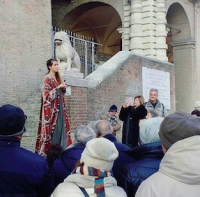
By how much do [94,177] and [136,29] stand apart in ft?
Result: 48.4

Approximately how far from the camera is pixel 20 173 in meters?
2.88

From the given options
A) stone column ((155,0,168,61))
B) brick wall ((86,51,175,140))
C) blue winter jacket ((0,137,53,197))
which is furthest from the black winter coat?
stone column ((155,0,168,61))

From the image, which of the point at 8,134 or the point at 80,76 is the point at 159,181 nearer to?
the point at 8,134

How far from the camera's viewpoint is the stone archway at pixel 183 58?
20.7 m

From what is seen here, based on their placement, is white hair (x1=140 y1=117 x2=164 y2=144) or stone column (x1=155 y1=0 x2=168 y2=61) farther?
stone column (x1=155 y1=0 x2=168 y2=61)

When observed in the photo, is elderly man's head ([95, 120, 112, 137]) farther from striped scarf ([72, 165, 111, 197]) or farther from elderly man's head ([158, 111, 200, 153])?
elderly man's head ([158, 111, 200, 153])

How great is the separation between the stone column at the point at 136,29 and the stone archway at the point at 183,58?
388 centimetres

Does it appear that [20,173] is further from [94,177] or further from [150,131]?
[150,131]

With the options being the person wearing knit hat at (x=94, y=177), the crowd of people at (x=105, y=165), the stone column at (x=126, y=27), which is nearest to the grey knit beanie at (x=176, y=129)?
the crowd of people at (x=105, y=165)

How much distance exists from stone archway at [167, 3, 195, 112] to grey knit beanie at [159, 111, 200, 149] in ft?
60.0

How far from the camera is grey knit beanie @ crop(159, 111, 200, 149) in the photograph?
2.61m

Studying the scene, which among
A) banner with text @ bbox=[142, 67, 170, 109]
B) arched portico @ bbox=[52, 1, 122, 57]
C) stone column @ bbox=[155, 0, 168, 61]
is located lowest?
banner with text @ bbox=[142, 67, 170, 109]

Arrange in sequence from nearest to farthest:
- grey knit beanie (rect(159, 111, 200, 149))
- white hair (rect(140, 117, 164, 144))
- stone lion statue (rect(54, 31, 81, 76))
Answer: grey knit beanie (rect(159, 111, 200, 149)) < white hair (rect(140, 117, 164, 144)) < stone lion statue (rect(54, 31, 81, 76))

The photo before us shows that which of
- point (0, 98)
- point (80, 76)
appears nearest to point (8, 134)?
point (80, 76)
